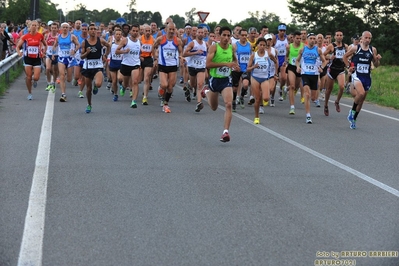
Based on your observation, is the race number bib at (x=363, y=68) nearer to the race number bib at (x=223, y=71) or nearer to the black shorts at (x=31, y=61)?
the race number bib at (x=223, y=71)

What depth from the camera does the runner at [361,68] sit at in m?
15.7

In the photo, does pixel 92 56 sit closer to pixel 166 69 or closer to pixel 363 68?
pixel 166 69

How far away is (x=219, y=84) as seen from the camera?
1340 cm

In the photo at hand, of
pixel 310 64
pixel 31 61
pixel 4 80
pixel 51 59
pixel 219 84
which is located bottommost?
pixel 4 80

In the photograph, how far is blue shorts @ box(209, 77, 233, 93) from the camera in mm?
13328

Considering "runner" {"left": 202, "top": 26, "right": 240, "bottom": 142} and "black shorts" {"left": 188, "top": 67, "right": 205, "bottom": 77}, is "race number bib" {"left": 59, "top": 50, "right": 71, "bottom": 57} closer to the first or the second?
"black shorts" {"left": 188, "top": 67, "right": 205, "bottom": 77}

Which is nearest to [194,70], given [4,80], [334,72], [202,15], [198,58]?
[198,58]

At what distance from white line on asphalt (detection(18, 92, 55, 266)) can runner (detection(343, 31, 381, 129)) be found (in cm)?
650

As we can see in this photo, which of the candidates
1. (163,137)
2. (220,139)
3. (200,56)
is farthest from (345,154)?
(200,56)

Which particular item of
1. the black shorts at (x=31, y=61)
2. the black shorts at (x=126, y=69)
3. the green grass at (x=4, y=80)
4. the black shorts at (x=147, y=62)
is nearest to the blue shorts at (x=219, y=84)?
the black shorts at (x=126, y=69)

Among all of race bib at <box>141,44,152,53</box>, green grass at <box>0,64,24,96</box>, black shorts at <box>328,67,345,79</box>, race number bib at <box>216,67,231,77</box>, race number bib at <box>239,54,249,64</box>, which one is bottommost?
green grass at <box>0,64,24,96</box>

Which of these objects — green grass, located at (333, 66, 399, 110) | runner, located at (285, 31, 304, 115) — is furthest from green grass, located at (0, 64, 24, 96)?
green grass, located at (333, 66, 399, 110)

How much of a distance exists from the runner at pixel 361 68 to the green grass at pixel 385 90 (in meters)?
5.72

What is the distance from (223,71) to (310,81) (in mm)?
4453
